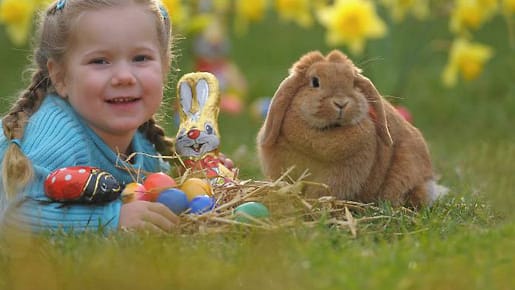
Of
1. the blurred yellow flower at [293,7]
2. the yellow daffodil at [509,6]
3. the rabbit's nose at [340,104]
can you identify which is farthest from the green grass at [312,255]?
the blurred yellow flower at [293,7]

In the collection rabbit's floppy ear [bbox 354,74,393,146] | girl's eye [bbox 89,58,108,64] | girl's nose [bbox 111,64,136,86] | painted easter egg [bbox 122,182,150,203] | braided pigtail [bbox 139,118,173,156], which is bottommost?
painted easter egg [bbox 122,182,150,203]

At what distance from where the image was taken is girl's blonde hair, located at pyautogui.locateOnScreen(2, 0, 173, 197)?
3.11 metres

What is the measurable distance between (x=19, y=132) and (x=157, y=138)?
0.64m

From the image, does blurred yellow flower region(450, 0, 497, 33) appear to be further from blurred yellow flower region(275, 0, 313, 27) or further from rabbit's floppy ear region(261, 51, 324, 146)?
rabbit's floppy ear region(261, 51, 324, 146)

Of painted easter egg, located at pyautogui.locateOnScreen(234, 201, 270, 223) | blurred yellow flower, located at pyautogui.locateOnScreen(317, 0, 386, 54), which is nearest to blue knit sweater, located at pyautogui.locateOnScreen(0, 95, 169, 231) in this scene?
painted easter egg, located at pyautogui.locateOnScreen(234, 201, 270, 223)

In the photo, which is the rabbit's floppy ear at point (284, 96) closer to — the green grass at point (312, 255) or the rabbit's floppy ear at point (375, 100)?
the rabbit's floppy ear at point (375, 100)

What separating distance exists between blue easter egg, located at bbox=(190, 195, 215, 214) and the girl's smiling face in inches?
16.4

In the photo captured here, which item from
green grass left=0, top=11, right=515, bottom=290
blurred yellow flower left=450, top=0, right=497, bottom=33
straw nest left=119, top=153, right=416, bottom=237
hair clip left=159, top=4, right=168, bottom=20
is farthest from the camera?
blurred yellow flower left=450, top=0, right=497, bottom=33

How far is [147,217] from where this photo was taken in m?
2.97

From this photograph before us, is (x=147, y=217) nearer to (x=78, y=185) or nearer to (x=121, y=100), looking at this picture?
(x=78, y=185)

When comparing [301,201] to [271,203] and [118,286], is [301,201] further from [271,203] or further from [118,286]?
[118,286]

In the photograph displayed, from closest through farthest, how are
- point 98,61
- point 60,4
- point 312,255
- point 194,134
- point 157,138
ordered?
point 312,255 < point 98,61 < point 60,4 < point 194,134 < point 157,138

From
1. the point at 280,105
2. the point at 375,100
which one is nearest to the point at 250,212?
the point at 280,105

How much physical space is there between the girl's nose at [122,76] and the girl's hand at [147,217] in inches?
18.1
